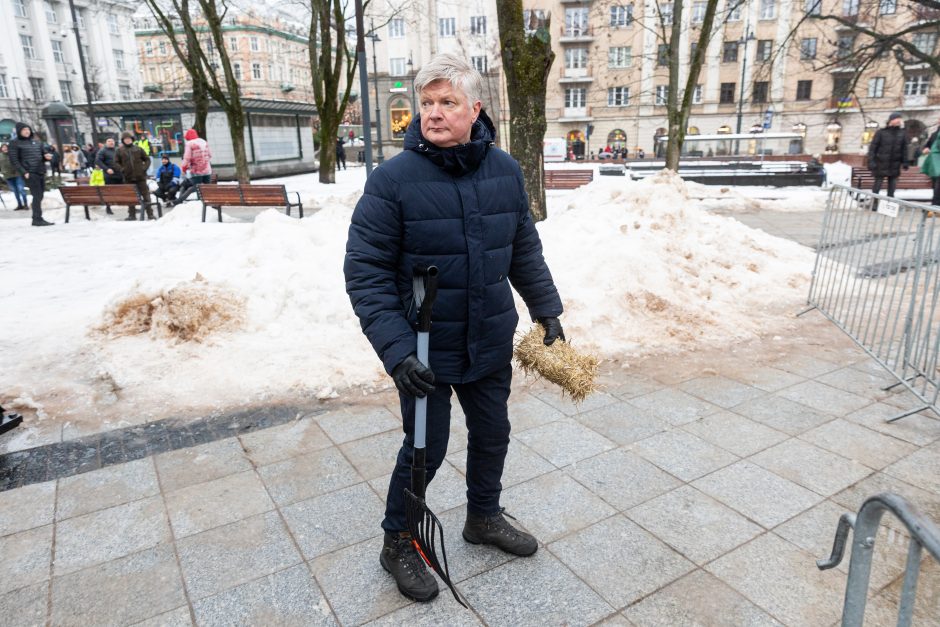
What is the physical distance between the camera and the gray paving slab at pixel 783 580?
266 centimetres

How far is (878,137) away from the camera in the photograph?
43.8 feet

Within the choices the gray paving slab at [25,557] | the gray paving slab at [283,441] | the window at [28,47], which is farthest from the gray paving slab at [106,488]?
the window at [28,47]

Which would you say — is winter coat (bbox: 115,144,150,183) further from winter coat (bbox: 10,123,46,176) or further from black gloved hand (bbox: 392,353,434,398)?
black gloved hand (bbox: 392,353,434,398)

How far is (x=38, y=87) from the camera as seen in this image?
64312 mm

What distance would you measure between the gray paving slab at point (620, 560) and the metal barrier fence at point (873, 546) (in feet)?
3.01

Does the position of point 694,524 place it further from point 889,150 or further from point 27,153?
point 27,153

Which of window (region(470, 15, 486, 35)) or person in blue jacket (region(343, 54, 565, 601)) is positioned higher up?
window (region(470, 15, 486, 35))

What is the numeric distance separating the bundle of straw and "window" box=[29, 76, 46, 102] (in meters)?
76.1

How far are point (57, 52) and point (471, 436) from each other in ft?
265

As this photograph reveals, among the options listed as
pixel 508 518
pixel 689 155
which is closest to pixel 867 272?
pixel 508 518

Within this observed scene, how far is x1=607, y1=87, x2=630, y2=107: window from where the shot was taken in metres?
54.7

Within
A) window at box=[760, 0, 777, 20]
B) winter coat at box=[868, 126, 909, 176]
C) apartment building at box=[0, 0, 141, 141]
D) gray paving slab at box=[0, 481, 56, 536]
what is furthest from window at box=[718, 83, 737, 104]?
gray paving slab at box=[0, 481, 56, 536]

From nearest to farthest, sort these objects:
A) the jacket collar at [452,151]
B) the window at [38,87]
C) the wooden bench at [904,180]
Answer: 1. the jacket collar at [452,151]
2. the wooden bench at [904,180]
3. the window at [38,87]

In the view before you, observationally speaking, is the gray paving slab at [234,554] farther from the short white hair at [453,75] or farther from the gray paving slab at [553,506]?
the short white hair at [453,75]
